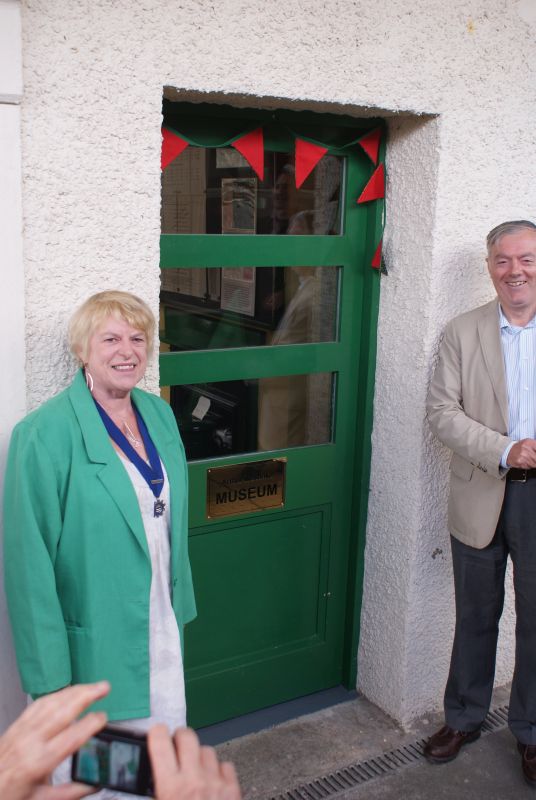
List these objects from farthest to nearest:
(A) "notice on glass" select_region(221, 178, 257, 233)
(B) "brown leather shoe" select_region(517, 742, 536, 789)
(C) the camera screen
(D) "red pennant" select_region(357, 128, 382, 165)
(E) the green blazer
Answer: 1. (D) "red pennant" select_region(357, 128, 382, 165)
2. (B) "brown leather shoe" select_region(517, 742, 536, 789)
3. (A) "notice on glass" select_region(221, 178, 257, 233)
4. (E) the green blazer
5. (C) the camera screen

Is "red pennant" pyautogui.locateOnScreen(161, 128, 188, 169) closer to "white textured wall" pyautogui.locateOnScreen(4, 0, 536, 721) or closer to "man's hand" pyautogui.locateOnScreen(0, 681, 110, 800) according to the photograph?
"white textured wall" pyautogui.locateOnScreen(4, 0, 536, 721)

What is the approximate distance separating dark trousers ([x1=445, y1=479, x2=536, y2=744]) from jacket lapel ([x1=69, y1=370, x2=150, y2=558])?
1561 mm

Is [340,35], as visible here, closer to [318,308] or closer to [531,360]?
[318,308]

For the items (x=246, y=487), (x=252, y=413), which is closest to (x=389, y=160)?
(x=252, y=413)

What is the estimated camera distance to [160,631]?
2551mm

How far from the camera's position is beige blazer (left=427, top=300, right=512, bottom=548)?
10.5ft

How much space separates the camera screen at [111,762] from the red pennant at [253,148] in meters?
2.55

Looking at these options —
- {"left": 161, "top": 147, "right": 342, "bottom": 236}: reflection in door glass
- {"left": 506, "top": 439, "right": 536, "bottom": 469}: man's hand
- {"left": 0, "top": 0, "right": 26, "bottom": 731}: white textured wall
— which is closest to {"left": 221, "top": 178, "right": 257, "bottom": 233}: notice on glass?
{"left": 161, "top": 147, "right": 342, "bottom": 236}: reflection in door glass

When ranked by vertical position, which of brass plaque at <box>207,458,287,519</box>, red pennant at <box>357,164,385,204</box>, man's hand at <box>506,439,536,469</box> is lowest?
brass plaque at <box>207,458,287,519</box>

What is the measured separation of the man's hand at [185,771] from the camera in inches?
37.8

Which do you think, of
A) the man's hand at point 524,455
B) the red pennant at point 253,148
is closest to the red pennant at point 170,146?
the red pennant at point 253,148

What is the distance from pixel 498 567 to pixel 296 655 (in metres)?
1.09

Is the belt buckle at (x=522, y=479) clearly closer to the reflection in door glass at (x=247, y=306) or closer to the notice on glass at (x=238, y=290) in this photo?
the reflection in door glass at (x=247, y=306)

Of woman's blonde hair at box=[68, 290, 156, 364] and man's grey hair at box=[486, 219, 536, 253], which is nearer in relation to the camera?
woman's blonde hair at box=[68, 290, 156, 364]
